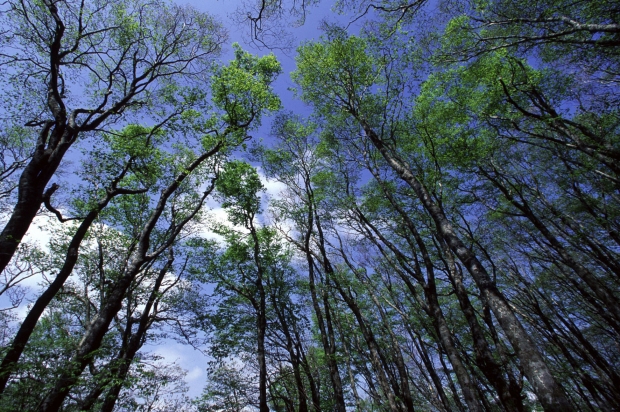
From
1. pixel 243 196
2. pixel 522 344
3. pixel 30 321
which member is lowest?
pixel 522 344

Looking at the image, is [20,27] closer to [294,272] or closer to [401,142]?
[401,142]

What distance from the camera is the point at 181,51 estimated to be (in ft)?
33.7

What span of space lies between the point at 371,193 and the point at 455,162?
155 inches

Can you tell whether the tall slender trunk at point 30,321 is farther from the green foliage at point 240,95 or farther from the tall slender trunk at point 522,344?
the tall slender trunk at point 522,344

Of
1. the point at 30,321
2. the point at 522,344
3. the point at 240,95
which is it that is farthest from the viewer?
the point at 240,95

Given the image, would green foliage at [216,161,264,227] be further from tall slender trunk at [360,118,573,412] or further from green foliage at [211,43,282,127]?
tall slender trunk at [360,118,573,412]

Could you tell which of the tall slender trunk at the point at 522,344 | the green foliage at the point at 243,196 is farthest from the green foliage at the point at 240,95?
the tall slender trunk at the point at 522,344

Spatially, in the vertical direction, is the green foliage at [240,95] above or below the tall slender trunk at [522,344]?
above

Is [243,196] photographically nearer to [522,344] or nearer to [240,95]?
[240,95]

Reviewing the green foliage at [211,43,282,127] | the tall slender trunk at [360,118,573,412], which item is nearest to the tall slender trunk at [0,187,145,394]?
the green foliage at [211,43,282,127]

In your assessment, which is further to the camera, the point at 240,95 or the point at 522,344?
the point at 240,95

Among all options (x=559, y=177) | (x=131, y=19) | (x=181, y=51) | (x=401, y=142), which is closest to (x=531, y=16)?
(x=401, y=142)

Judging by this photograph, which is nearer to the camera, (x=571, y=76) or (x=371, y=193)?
(x=571, y=76)

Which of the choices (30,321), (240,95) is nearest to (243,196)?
(240,95)
